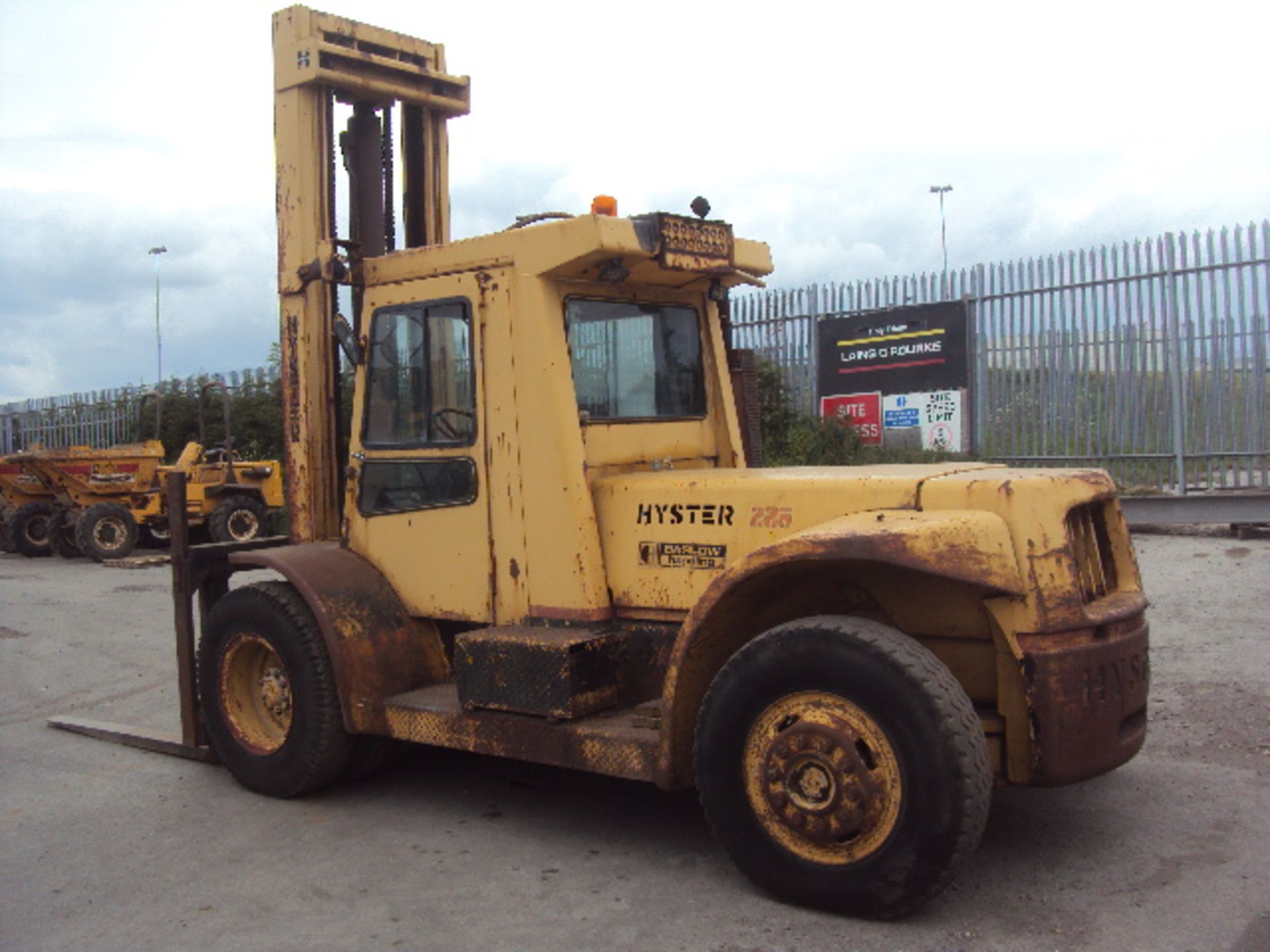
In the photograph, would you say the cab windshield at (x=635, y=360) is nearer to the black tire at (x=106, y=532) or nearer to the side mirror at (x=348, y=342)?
the side mirror at (x=348, y=342)

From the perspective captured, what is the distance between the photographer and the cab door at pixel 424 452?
5570 mm

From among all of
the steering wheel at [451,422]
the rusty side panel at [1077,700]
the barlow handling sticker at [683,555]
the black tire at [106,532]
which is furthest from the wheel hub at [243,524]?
the rusty side panel at [1077,700]

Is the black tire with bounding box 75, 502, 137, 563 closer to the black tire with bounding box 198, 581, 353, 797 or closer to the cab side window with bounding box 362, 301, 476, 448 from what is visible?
the black tire with bounding box 198, 581, 353, 797

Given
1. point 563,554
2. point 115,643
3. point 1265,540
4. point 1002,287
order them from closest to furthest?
point 563,554
point 115,643
point 1265,540
point 1002,287

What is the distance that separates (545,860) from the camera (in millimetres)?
4992

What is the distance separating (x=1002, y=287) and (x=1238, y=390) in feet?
9.11

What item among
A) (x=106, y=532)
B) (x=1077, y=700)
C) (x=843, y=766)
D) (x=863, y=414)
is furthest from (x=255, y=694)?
(x=106, y=532)

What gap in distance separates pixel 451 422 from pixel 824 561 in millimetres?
2032

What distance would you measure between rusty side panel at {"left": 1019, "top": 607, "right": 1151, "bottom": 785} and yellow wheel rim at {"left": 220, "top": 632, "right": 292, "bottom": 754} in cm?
352

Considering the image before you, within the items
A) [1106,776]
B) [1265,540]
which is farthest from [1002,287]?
[1106,776]

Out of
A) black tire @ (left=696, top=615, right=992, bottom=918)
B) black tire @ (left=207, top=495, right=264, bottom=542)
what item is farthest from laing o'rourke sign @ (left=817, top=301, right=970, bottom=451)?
black tire @ (left=696, top=615, right=992, bottom=918)

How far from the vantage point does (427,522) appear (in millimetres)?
5773

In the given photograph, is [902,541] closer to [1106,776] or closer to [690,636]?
[690,636]

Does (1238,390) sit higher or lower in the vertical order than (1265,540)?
higher
